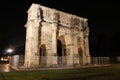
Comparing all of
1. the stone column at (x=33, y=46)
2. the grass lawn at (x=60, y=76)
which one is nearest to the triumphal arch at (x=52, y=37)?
the stone column at (x=33, y=46)

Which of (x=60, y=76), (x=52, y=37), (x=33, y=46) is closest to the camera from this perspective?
(x=60, y=76)

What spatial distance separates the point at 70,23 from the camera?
30234mm

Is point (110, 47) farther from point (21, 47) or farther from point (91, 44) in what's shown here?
point (21, 47)

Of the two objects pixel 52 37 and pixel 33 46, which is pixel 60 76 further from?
pixel 52 37

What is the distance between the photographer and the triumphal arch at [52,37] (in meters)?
24.1

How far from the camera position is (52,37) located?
87.9ft

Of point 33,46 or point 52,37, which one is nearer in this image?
point 33,46

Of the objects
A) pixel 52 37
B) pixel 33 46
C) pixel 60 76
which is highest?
pixel 52 37

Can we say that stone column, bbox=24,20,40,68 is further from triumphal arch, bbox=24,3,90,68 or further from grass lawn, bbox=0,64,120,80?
grass lawn, bbox=0,64,120,80

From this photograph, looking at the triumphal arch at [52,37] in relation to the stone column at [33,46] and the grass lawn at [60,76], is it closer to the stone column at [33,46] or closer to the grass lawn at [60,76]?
the stone column at [33,46]

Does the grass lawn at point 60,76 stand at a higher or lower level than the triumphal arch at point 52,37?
lower

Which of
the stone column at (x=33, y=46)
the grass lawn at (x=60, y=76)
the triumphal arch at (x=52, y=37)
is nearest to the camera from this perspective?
the grass lawn at (x=60, y=76)

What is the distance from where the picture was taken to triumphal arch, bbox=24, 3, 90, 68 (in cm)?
2414

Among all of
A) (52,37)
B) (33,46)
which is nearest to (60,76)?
(33,46)
